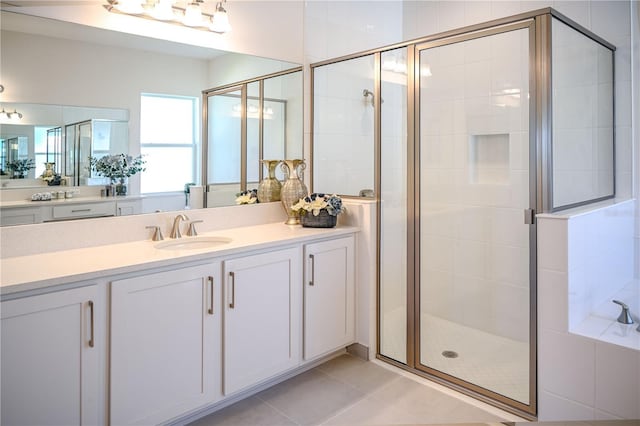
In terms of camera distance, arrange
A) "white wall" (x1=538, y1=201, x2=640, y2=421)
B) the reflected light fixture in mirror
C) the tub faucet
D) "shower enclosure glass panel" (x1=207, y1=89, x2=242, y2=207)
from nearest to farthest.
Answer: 1. "white wall" (x1=538, y1=201, x2=640, y2=421)
2. the tub faucet
3. the reflected light fixture in mirror
4. "shower enclosure glass panel" (x1=207, y1=89, x2=242, y2=207)

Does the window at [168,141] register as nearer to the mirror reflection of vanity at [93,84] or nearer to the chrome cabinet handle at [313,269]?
the mirror reflection of vanity at [93,84]

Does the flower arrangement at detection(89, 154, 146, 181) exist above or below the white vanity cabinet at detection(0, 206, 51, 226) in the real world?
above

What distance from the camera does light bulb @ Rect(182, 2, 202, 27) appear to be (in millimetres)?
2469

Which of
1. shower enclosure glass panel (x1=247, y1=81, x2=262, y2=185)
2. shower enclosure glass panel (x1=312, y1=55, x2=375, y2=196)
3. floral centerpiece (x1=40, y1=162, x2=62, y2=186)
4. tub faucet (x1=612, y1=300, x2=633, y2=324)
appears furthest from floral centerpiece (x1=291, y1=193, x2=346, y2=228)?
tub faucet (x1=612, y1=300, x2=633, y2=324)

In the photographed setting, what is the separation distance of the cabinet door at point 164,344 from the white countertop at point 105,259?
6cm

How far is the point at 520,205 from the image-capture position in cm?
233

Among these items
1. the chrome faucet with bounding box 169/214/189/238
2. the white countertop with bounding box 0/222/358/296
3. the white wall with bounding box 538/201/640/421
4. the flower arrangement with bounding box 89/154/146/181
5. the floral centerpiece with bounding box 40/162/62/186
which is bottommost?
the white wall with bounding box 538/201/640/421

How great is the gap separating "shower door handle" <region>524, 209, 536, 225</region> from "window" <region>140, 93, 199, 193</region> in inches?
71.8

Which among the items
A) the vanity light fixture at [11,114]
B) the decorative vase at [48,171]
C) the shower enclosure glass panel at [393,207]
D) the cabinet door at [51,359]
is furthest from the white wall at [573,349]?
the vanity light fixture at [11,114]

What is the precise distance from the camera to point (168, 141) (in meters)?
2.49

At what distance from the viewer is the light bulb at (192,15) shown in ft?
8.10

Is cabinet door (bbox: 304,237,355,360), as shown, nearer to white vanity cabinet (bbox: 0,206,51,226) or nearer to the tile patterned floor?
the tile patterned floor

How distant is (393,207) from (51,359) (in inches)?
78.4

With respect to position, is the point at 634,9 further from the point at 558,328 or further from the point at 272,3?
the point at 272,3
